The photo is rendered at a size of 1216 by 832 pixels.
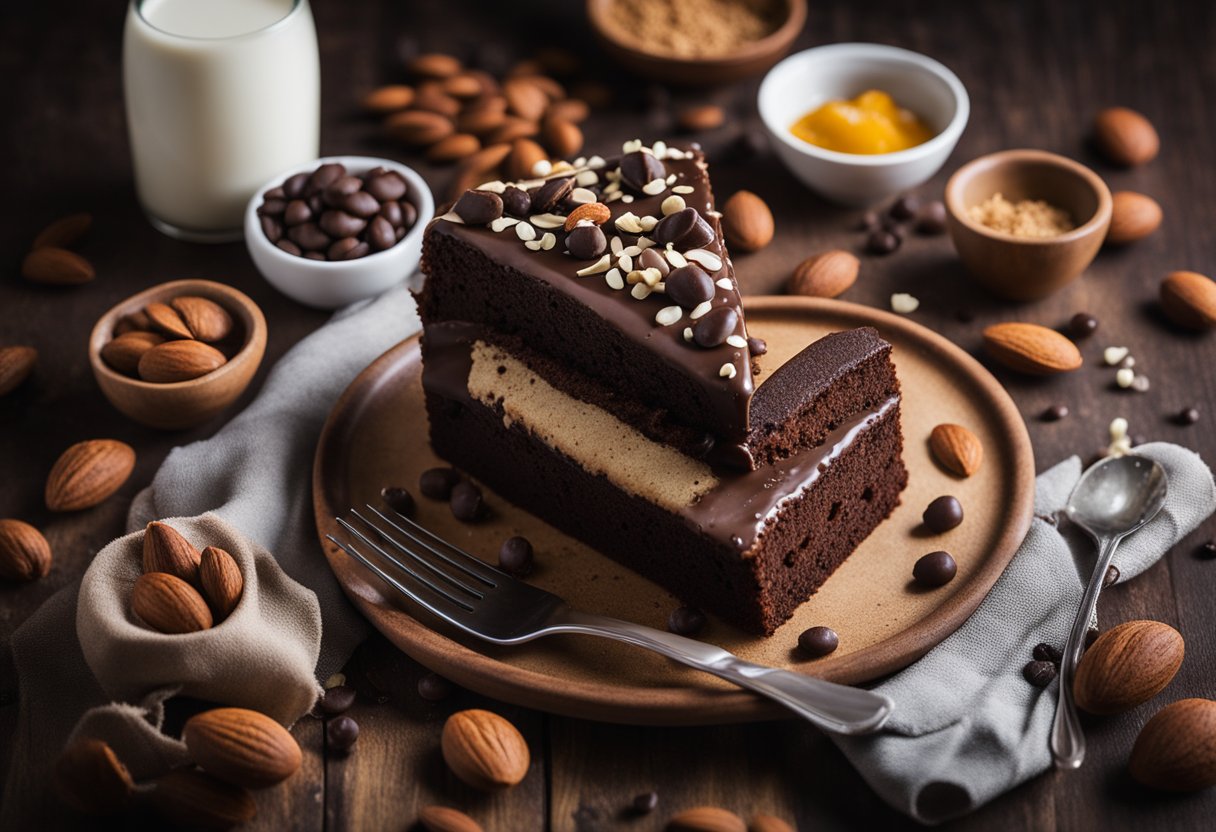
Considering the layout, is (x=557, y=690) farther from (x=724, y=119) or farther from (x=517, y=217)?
(x=724, y=119)

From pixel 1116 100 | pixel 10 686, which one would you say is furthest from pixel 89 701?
pixel 1116 100

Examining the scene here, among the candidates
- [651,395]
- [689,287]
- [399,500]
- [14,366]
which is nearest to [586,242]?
[689,287]

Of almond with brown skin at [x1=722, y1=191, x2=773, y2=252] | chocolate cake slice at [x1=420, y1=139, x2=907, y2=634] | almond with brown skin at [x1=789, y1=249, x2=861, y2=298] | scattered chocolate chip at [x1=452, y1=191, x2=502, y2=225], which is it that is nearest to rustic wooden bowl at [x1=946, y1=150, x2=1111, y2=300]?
almond with brown skin at [x1=789, y1=249, x2=861, y2=298]

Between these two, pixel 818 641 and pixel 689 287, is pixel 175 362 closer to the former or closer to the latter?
pixel 689 287

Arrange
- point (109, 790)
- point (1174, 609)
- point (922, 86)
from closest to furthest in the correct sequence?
point (109, 790) < point (1174, 609) < point (922, 86)

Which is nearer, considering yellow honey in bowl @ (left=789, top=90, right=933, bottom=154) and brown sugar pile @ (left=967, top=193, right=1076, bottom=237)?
brown sugar pile @ (left=967, top=193, right=1076, bottom=237)

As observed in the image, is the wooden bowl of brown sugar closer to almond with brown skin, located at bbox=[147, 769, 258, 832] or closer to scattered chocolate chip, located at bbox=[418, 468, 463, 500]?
scattered chocolate chip, located at bbox=[418, 468, 463, 500]
